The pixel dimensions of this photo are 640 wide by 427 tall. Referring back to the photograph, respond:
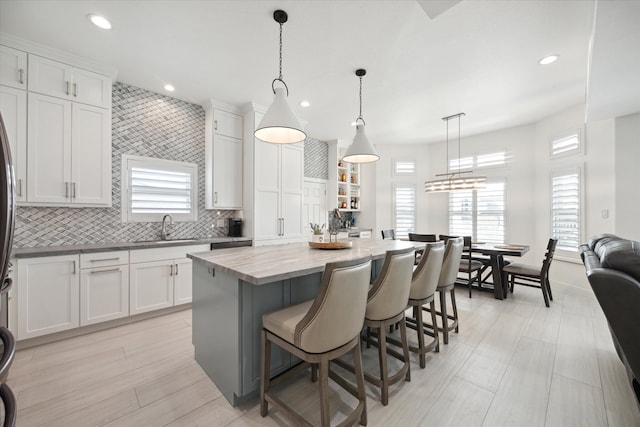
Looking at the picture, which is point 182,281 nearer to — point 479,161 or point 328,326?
point 328,326

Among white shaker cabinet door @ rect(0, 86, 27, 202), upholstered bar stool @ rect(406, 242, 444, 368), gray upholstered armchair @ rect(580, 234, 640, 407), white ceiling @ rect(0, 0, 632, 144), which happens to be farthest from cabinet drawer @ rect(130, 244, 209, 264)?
gray upholstered armchair @ rect(580, 234, 640, 407)

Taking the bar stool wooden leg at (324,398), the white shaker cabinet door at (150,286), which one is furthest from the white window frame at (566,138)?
the white shaker cabinet door at (150,286)

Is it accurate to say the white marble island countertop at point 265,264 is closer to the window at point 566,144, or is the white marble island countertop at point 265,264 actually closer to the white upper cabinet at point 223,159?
the white upper cabinet at point 223,159

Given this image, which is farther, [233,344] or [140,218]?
[140,218]

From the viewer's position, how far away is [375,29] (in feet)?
8.02

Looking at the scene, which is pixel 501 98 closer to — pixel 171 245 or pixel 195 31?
pixel 195 31

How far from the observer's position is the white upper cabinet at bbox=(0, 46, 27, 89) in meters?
2.54

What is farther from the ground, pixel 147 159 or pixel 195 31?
pixel 195 31

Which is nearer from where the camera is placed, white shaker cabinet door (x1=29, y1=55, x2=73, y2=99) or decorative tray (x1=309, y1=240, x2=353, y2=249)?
decorative tray (x1=309, y1=240, x2=353, y2=249)

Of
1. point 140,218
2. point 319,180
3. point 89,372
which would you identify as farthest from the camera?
point 319,180

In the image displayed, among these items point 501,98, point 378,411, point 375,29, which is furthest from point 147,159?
point 501,98

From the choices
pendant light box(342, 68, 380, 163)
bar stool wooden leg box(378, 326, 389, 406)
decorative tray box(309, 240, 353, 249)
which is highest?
pendant light box(342, 68, 380, 163)

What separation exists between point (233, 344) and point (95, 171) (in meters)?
2.74

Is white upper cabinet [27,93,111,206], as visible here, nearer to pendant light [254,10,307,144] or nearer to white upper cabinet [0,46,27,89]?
white upper cabinet [0,46,27,89]
